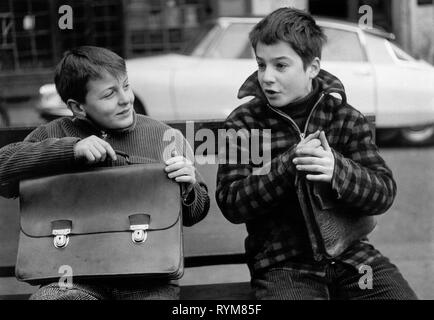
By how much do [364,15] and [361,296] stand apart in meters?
1.11

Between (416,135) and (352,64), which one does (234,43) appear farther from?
(416,135)

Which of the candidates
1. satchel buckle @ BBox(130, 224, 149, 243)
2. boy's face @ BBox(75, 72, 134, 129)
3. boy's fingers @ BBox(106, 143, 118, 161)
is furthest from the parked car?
satchel buckle @ BBox(130, 224, 149, 243)

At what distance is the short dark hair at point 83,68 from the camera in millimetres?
2379

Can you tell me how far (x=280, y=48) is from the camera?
2.38 m

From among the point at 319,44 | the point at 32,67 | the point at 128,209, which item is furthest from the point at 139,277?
the point at 32,67

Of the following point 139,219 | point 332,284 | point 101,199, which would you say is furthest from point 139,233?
point 332,284

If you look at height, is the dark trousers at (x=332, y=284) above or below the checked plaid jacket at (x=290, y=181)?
below

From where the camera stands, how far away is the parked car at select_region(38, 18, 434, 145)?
6.72 m

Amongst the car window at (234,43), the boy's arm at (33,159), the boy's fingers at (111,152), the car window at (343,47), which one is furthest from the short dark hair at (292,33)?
the car window at (234,43)

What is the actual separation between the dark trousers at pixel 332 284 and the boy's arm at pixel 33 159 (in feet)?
2.53

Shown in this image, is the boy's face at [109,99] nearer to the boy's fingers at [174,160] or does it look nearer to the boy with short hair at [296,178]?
the boy's fingers at [174,160]

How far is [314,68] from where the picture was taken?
247cm

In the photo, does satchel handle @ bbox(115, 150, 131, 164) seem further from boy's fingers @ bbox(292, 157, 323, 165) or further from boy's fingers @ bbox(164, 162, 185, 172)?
boy's fingers @ bbox(292, 157, 323, 165)
